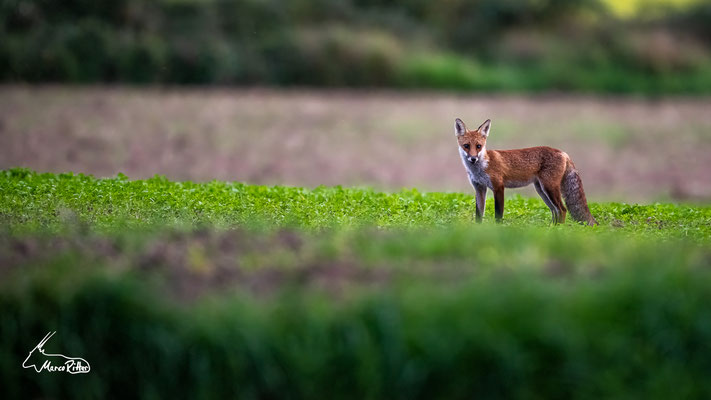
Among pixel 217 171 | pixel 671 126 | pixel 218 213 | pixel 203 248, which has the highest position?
pixel 671 126

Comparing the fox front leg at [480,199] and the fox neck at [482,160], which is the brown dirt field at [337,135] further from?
the fox neck at [482,160]

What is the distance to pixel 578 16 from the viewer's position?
3609cm

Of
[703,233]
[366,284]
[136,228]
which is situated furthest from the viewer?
[703,233]

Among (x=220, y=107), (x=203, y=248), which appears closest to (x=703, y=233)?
(x=203, y=248)

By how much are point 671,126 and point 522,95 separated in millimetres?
6842

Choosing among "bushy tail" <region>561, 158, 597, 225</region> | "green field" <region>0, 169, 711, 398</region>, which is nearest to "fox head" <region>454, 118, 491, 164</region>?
"bushy tail" <region>561, 158, 597, 225</region>

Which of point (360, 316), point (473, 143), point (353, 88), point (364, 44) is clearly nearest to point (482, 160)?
point (473, 143)

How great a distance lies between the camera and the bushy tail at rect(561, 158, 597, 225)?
1067 cm

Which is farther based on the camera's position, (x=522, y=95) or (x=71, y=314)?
(x=522, y=95)

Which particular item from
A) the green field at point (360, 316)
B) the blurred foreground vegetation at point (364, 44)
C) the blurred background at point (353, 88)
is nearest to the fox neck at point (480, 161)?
the green field at point (360, 316)

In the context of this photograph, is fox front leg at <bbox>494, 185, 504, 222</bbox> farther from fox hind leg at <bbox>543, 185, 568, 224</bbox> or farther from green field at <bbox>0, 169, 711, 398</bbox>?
green field at <bbox>0, 169, 711, 398</bbox>

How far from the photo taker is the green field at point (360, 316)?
21.4 feet

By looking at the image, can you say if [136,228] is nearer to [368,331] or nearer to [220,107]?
[368,331]

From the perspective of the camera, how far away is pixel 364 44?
108 feet
